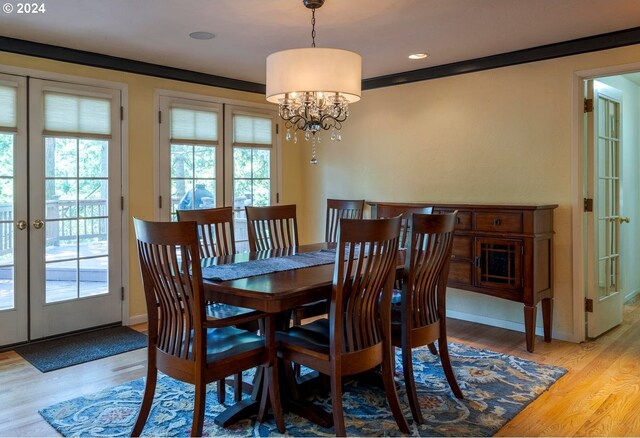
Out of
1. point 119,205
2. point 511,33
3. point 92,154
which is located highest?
point 511,33

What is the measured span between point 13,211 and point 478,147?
12.5 ft

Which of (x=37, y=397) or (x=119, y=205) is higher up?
(x=119, y=205)

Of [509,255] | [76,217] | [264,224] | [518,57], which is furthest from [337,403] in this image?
[518,57]

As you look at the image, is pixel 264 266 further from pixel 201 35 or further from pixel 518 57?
pixel 518 57

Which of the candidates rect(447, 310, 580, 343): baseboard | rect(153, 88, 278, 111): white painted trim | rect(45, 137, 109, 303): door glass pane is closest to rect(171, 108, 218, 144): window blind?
rect(153, 88, 278, 111): white painted trim

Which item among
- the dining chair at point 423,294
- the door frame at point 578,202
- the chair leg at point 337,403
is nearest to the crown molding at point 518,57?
the door frame at point 578,202

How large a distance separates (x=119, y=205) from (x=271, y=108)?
79.7 inches

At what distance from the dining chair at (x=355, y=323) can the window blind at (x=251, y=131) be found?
10.1 feet

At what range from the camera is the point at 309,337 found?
94.3 inches

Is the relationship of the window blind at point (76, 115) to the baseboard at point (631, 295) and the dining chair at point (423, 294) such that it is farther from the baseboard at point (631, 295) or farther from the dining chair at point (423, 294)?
the baseboard at point (631, 295)

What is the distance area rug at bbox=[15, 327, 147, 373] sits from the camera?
339cm

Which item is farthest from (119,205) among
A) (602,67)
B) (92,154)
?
(602,67)

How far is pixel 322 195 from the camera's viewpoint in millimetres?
5617

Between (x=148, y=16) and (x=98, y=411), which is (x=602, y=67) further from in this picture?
(x=98, y=411)
